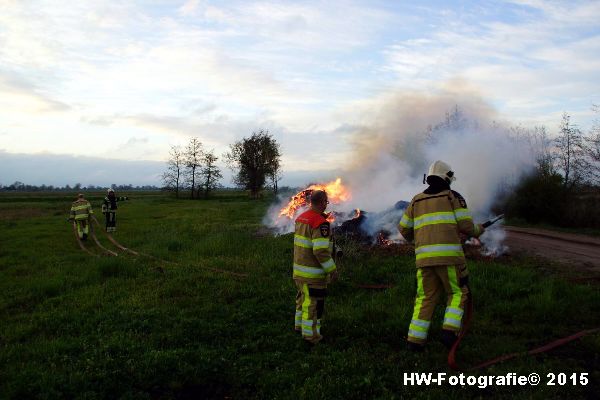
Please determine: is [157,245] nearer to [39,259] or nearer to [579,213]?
[39,259]

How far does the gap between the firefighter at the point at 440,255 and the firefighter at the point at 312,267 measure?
1.23 metres

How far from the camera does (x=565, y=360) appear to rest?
5539 mm

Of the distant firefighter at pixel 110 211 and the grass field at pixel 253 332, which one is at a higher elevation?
the distant firefighter at pixel 110 211

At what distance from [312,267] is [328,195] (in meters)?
12.7

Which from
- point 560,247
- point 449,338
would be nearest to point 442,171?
point 449,338

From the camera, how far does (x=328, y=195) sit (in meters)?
18.7

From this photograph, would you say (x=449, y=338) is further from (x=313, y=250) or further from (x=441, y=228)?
(x=313, y=250)

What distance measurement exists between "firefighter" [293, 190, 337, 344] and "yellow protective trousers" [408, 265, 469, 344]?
1.21 m

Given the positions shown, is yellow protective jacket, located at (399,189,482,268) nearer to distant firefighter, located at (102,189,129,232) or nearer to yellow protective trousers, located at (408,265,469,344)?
yellow protective trousers, located at (408,265,469,344)

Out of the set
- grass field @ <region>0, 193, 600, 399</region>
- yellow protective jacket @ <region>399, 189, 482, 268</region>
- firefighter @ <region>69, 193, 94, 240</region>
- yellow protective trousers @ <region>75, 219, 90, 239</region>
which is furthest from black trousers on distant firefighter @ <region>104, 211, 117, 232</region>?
yellow protective jacket @ <region>399, 189, 482, 268</region>

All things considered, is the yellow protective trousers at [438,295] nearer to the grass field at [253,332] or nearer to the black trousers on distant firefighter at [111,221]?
the grass field at [253,332]

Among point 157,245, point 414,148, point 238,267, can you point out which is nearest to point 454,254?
point 238,267

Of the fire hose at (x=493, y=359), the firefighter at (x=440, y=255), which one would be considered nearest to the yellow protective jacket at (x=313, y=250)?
the firefighter at (x=440, y=255)

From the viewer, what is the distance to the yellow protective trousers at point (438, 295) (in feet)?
18.2
